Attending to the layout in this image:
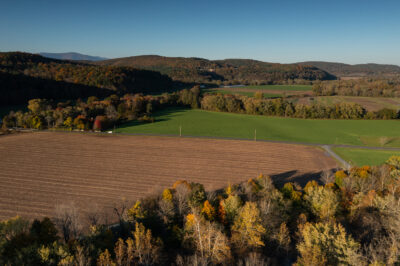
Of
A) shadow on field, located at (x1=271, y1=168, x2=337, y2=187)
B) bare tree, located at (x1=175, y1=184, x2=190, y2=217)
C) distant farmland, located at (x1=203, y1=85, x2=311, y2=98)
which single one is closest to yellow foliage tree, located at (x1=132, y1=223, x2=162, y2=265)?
bare tree, located at (x1=175, y1=184, x2=190, y2=217)

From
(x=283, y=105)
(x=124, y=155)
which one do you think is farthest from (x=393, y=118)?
(x=124, y=155)

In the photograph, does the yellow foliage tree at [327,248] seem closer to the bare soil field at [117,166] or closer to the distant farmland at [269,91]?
the bare soil field at [117,166]

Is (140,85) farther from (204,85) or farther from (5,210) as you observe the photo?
(5,210)

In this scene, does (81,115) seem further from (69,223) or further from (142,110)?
(69,223)

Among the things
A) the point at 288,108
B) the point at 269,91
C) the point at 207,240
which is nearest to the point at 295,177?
the point at 207,240

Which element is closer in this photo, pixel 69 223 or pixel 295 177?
pixel 69 223
